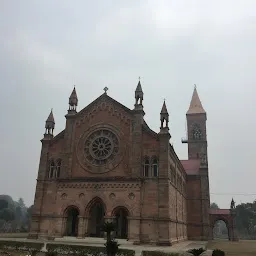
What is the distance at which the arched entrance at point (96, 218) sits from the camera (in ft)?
114

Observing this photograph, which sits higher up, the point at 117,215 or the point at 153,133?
the point at 153,133

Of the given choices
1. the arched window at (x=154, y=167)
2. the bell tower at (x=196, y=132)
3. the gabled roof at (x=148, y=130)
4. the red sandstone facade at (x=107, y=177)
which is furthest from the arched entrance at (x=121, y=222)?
the bell tower at (x=196, y=132)

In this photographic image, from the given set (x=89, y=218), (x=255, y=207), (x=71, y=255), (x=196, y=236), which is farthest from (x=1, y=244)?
(x=255, y=207)

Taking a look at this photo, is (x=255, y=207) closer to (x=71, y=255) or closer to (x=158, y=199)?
(x=158, y=199)

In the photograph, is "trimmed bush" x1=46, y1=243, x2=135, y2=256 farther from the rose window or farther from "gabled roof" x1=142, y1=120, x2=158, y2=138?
"gabled roof" x1=142, y1=120, x2=158, y2=138

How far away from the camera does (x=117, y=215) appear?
115 feet

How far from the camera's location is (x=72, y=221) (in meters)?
37.1

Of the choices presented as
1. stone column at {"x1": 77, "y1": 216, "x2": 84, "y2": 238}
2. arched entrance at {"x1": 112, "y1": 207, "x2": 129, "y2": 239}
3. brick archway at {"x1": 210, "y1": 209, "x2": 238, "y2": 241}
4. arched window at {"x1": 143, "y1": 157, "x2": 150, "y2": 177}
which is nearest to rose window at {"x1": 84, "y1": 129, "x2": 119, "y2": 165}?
arched window at {"x1": 143, "y1": 157, "x2": 150, "y2": 177}

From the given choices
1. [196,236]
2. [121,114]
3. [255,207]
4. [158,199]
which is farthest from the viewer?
[255,207]

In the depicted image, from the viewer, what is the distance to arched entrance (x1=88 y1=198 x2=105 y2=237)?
34834mm

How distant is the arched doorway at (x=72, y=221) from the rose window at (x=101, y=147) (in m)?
6.37

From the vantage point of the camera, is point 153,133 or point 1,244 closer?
point 1,244

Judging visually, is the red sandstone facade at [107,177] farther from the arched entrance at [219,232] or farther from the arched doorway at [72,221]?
the arched entrance at [219,232]

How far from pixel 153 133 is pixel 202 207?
24.0 m
